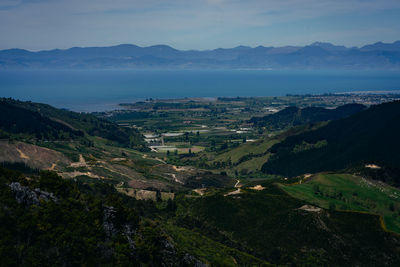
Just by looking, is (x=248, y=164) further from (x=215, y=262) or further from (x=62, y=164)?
(x=215, y=262)

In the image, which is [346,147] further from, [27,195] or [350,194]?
[27,195]

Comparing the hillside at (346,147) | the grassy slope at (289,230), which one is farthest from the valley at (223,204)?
the hillside at (346,147)

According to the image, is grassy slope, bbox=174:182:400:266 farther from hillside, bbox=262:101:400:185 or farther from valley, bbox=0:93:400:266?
hillside, bbox=262:101:400:185

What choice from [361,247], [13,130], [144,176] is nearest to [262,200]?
[361,247]

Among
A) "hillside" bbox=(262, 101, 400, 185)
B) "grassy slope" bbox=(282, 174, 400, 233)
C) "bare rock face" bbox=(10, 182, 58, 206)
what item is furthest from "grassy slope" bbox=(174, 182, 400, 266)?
"hillside" bbox=(262, 101, 400, 185)

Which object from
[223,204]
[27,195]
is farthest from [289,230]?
[27,195]

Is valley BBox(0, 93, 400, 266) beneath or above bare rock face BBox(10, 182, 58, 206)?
beneath

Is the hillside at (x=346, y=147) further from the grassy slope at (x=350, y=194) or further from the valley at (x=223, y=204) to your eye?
the grassy slope at (x=350, y=194)
